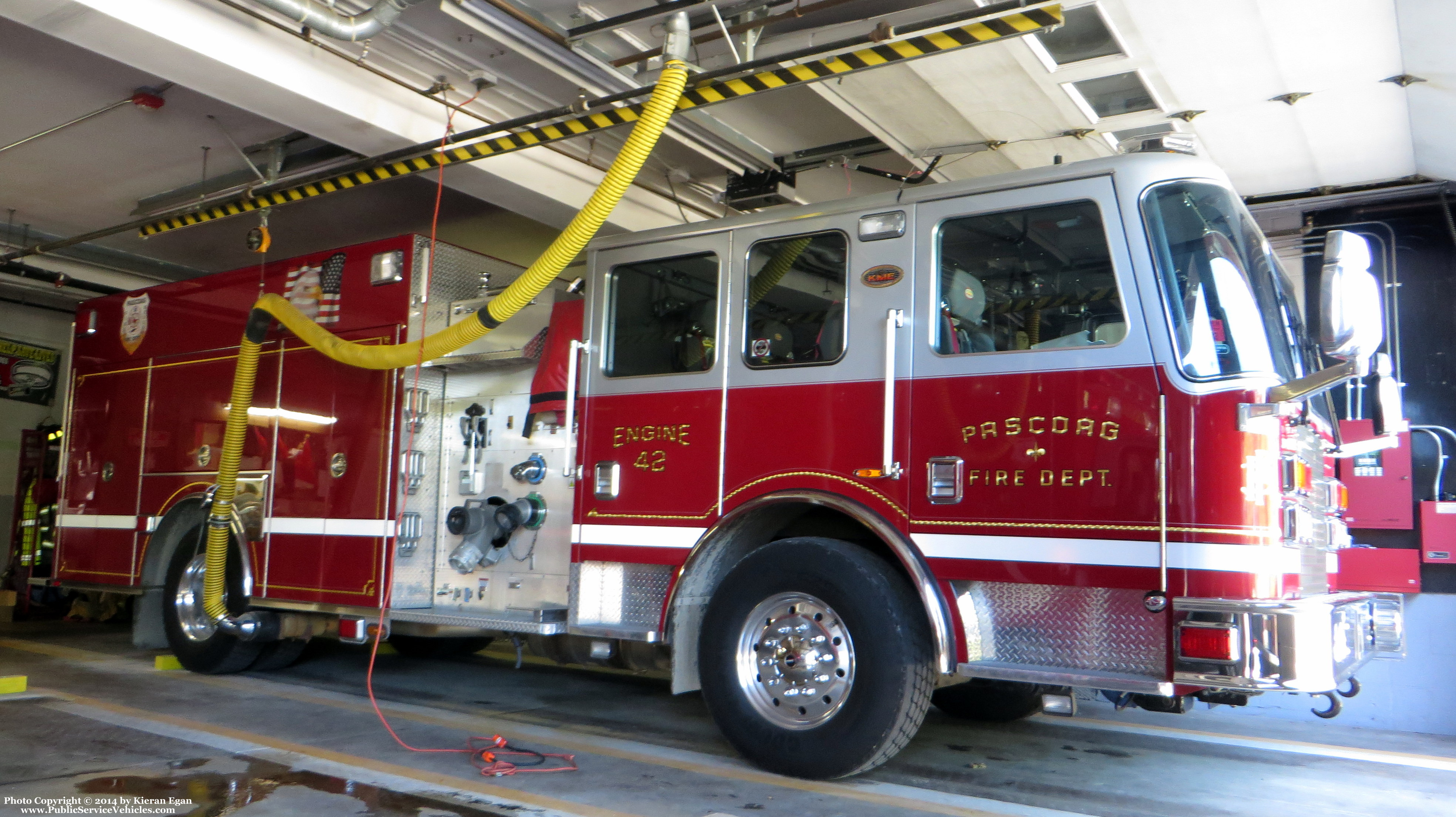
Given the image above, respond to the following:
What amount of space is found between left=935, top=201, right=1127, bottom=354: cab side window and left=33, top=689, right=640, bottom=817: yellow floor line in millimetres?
2539

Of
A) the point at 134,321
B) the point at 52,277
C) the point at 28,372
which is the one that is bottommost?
the point at 134,321

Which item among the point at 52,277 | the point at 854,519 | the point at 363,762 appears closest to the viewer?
the point at 854,519

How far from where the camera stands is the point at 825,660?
4730 mm

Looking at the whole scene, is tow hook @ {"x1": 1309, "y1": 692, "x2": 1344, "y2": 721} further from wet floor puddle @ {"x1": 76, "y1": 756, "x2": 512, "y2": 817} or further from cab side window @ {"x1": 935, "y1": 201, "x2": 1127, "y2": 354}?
wet floor puddle @ {"x1": 76, "y1": 756, "x2": 512, "y2": 817}

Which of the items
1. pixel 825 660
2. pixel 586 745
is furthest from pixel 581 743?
pixel 825 660

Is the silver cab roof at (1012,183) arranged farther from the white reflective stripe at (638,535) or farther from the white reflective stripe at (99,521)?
the white reflective stripe at (99,521)

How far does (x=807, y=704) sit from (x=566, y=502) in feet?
6.57

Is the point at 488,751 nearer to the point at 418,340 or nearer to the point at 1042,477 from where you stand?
the point at 418,340

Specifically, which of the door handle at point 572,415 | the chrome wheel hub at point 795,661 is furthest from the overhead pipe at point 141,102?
A: the chrome wheel hub at point 795,661

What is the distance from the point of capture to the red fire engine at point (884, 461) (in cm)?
409

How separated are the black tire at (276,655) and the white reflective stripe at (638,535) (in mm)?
3421

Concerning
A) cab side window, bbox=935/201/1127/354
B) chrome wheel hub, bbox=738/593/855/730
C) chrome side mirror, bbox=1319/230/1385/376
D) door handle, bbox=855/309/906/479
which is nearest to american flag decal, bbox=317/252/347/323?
chrome wheel hub, bbox=738/593/855/730

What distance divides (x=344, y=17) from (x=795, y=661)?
4250 millimetres

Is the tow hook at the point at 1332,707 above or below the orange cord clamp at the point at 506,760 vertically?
above
